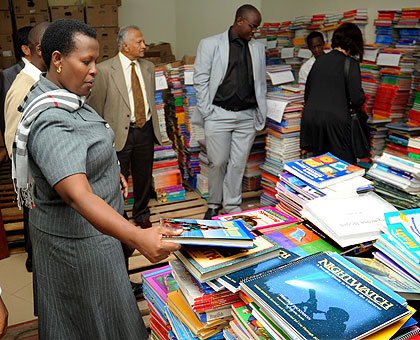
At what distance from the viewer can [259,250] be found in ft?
4.22

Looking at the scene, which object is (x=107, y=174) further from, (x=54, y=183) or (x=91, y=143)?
(x=54, y=183)

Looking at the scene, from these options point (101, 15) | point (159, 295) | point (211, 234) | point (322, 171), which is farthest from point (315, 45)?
point (101, 15)

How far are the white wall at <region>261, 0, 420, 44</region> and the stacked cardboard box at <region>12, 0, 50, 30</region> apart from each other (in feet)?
11.2

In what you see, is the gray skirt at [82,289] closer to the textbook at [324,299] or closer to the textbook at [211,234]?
the textbook at [211,234]

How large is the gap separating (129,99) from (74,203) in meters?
2.39

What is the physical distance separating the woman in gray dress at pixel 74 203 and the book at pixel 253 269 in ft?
0.64

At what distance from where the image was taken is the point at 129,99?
11.2 feet

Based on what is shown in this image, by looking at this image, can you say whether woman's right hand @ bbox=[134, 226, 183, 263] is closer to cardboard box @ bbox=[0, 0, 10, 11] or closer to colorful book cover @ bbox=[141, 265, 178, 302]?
colorful book cover @ bbox=[141, 265, 178, 302]

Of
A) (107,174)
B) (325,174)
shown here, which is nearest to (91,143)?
(107,174)

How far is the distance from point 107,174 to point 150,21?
7028mm

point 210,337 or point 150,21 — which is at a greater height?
point 150,21

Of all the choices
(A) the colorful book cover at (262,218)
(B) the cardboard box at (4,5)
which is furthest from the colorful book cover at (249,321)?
(B) the cardboard box at (4,5)

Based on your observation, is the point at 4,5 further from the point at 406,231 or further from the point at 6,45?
the point at 406,231

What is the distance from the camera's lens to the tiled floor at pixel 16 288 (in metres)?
2.66
